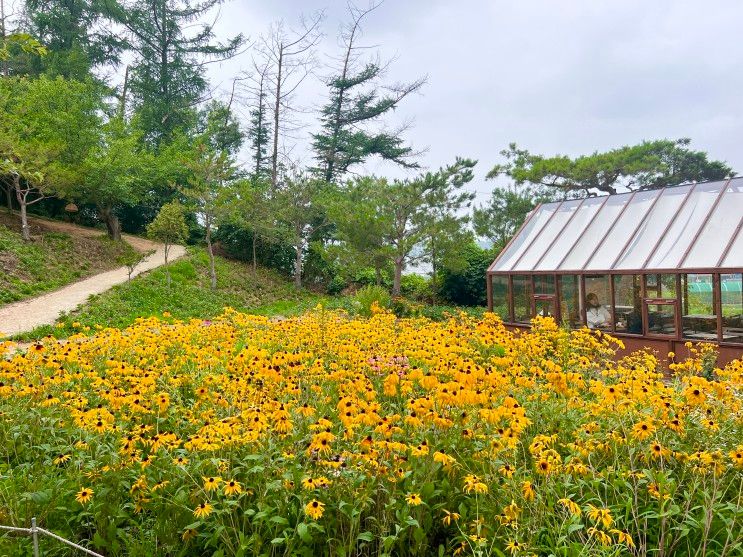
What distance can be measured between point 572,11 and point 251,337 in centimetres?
594

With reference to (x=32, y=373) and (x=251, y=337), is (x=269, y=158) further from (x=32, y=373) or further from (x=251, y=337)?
(x=32, y=373)

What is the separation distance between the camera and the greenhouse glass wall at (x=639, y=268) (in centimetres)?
800

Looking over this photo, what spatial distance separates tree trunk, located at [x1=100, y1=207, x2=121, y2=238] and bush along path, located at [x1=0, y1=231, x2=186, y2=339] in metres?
2.26

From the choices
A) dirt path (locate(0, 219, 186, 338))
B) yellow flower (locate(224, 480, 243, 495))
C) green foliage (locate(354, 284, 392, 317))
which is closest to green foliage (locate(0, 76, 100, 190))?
dirt path (locate(0, 219, 186, 338))

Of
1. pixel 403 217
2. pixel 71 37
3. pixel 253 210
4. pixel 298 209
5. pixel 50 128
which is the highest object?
pixel 71 37

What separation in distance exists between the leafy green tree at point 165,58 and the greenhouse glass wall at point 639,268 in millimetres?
19105

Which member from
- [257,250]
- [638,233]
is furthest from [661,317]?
[257,250]

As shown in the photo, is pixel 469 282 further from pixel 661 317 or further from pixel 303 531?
pixel 303 531

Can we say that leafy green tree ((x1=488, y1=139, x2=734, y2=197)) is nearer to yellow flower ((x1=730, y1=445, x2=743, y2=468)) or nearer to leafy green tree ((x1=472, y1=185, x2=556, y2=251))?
leafy green tree ((x1=472, y1=185, x2=556, y2=251))

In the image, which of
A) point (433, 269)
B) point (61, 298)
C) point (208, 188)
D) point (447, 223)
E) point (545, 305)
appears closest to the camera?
point (545, 305)

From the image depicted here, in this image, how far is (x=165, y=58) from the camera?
2520cm

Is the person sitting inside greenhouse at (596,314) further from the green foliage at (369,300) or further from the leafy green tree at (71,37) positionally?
the leafy green tree at (71,37)

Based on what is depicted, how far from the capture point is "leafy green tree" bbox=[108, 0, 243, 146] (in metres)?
24.6

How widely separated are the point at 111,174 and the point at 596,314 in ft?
48.4
